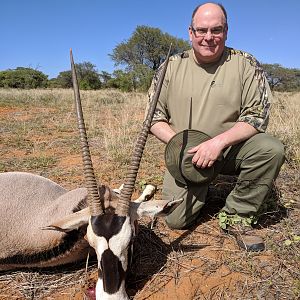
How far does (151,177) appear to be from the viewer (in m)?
4.99

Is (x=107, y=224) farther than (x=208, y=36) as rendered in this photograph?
No

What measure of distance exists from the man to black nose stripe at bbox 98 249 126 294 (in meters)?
1.32

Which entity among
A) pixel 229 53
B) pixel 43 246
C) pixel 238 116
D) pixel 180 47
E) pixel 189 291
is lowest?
pixel 189 291

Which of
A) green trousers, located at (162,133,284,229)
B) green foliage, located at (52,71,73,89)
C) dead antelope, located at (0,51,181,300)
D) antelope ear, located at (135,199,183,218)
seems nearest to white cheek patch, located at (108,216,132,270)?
dead antelope, located at (0,51,181,300)

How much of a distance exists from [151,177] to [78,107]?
7.91ft

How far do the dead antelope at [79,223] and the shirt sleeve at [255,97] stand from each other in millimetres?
1079

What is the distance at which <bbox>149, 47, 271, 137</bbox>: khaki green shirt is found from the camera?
3506 mm

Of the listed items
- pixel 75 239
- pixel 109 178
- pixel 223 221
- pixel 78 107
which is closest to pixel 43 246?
pixel 75 239

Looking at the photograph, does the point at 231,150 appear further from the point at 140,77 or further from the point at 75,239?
the point at 140,77

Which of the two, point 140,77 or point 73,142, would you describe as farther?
point 140,77

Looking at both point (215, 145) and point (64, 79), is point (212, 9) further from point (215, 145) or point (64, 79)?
point (64, 79)

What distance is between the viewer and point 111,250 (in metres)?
2.34

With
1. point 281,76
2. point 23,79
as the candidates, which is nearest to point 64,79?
point 23,79

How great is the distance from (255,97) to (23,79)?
116ft
